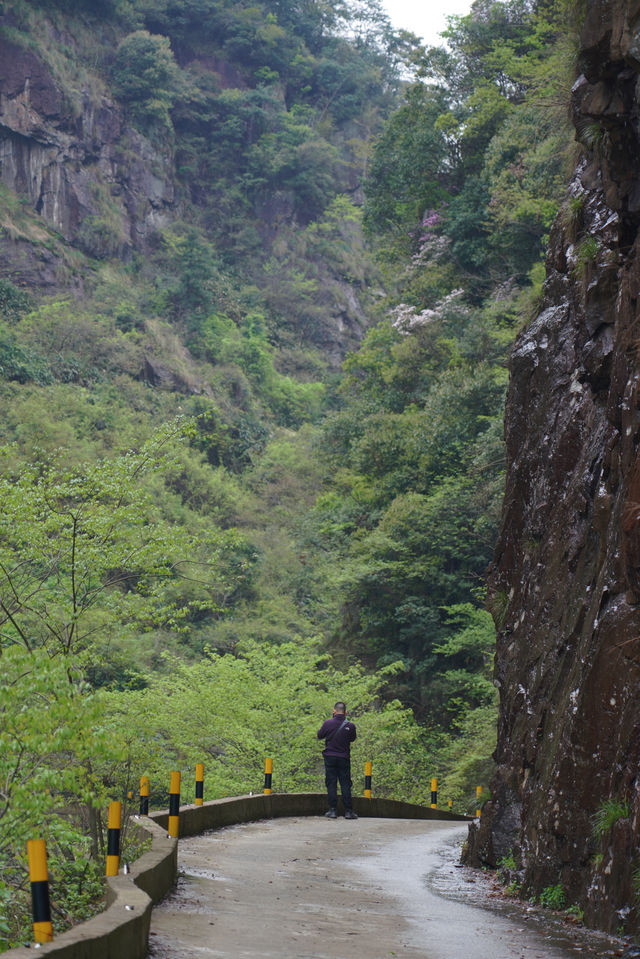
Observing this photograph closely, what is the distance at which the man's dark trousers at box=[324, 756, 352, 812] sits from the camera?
1703 cm

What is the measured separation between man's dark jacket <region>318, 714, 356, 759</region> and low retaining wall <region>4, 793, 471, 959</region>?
179 centimetres

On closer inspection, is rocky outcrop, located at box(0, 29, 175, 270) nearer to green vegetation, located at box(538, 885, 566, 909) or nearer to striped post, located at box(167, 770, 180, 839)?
striped post, located at box(167, 770, 180, 839)

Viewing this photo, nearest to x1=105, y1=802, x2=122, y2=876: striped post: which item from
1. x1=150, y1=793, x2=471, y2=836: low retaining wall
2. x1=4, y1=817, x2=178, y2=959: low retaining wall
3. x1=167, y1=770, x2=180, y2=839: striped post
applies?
x1=4, y1=817, x2=178, y2=959: low retaining wall

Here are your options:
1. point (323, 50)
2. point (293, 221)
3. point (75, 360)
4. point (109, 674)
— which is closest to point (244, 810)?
point (109, 674)

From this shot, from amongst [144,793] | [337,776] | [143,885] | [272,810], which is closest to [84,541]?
[144,793]

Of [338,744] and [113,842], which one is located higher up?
[338,744]

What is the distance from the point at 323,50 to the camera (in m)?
82.6

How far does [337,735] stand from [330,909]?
734cm

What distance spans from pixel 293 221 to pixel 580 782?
67911 millimetres

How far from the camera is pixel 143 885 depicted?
821 centimetres

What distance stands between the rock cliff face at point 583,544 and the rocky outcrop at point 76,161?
48410 mm

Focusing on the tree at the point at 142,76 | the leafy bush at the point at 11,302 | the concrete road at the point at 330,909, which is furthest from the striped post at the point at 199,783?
the tree at the point at 142,76

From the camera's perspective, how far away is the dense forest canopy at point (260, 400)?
1570cm

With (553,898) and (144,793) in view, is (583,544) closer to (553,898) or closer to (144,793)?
(553,898)
